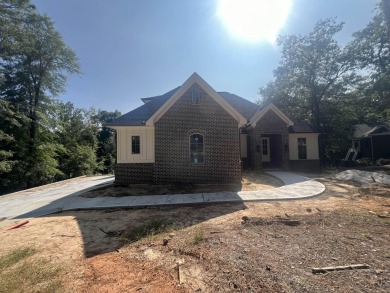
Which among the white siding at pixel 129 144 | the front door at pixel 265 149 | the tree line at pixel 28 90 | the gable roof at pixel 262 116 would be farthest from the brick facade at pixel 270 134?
the tree line at pixel 28 90

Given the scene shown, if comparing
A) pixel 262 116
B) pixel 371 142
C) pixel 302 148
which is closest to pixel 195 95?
pixel 262 116

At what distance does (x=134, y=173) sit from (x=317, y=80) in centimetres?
2342

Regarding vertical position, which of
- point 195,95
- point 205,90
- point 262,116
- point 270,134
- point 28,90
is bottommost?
point 270,134

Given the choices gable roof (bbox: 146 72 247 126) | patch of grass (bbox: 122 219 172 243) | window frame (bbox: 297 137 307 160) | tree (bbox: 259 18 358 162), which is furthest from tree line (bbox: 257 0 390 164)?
patch of grass (bbox: 122 219 172 243)

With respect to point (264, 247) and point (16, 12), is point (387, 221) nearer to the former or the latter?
point (264, 247)

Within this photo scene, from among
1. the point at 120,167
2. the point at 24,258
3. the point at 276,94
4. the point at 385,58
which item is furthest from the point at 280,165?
the point at 24,258

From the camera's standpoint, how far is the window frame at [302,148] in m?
19.4

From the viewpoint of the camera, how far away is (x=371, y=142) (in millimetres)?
28312

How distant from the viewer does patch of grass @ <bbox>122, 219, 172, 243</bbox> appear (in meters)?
5.47

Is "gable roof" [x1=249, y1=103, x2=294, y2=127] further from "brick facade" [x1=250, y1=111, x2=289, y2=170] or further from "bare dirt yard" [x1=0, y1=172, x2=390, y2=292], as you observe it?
"bare dirt yard" [x1=0, y1=172, x2=390, y2=292]

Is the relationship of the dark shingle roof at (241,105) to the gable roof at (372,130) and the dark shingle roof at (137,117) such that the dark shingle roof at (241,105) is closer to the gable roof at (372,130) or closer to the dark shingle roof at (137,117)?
the dark shingle roof at (137,117)

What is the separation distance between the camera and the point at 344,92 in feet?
79.5

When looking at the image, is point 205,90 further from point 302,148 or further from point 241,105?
point 302,148

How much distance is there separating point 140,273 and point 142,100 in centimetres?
1807
